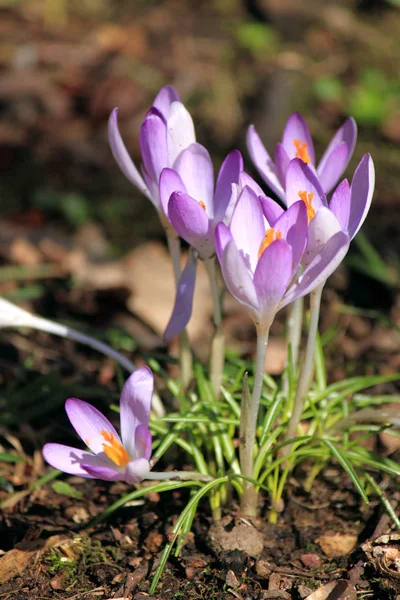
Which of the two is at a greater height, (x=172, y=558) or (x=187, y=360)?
(x=187, y=360)

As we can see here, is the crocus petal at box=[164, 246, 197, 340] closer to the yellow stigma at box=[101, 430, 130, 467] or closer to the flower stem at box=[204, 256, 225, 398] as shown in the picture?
the flower stem at box=[204, 256, 225, 398]

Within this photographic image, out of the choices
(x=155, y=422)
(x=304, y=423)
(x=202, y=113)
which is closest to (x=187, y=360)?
(x=155, y=422)

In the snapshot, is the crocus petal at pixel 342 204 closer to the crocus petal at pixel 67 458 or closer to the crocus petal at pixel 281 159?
the crocus petal at pixel 281 159

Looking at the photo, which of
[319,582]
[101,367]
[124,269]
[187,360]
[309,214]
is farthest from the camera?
[124,269]

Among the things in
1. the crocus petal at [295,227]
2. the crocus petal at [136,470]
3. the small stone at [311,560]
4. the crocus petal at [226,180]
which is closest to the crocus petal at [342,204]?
the crocus petal at [295,227]

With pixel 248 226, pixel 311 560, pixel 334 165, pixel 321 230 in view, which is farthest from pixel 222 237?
pixel 311 560

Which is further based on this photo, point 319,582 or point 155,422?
point 155,422

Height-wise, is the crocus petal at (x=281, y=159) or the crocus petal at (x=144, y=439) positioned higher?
the crocus petal at (x=281, y=159)

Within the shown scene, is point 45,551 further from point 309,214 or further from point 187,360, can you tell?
point 309,214
